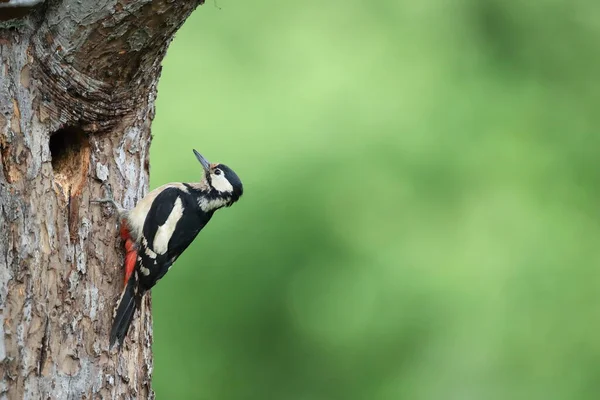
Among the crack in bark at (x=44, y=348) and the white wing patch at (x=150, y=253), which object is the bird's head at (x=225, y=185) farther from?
the crack in bark at (x=44, y=348)

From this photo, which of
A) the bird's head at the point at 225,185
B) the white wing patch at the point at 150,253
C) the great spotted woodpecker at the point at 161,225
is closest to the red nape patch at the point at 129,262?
the great spotted woodpecker at the point at 161,225

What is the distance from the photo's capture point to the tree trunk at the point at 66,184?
3.44 meters

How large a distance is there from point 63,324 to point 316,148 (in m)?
3.27

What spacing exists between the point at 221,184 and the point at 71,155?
1.07 m

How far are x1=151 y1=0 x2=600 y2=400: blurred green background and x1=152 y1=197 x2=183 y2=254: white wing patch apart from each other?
1.56 meters

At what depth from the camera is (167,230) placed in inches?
177

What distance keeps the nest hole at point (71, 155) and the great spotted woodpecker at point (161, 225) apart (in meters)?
0.14

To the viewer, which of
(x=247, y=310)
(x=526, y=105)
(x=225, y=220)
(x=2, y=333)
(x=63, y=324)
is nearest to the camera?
(x=2, y=333)

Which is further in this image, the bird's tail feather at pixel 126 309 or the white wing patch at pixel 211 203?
the white wing patch at pixel 211 203

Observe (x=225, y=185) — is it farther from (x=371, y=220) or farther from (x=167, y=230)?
(x=371, y=220)

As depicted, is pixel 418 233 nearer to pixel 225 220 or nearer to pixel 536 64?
pixel 225 220

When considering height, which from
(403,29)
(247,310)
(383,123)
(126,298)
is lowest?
(126,298)

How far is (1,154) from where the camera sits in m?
3.52

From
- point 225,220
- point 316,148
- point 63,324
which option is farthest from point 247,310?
point 63,324
